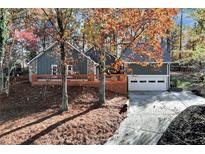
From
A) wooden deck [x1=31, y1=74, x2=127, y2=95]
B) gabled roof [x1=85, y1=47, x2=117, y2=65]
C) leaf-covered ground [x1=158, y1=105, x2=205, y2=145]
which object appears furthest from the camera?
wooden deck [x1=31, y1=74, x2=127, y2=95]

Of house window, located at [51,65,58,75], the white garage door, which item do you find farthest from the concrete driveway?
house window, located at [51,65,58,75]

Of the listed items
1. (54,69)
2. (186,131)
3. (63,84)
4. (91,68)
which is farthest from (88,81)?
(186,131)

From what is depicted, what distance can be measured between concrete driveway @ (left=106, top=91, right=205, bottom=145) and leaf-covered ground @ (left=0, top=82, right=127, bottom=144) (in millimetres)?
216

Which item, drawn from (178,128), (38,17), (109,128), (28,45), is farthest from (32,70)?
(178,128)

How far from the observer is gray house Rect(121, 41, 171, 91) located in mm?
10539

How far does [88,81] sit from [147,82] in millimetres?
2015

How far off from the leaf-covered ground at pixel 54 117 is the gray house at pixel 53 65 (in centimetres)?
57

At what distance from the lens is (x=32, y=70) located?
9.27 meters

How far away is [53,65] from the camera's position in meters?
9.43

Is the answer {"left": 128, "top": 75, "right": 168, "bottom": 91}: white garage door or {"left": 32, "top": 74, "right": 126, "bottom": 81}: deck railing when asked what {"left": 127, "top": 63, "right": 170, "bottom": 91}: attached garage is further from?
{"left": 32, "top": 74, "right": 126, "bottom": 81}: deck railing

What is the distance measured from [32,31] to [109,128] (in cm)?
274

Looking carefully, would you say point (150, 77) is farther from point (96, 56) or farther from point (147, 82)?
point (96, 56)

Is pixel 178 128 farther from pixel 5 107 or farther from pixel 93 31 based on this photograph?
pixel 5 107

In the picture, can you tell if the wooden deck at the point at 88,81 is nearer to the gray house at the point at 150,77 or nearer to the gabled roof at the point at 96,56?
the gabled roof at the point at 96,56
